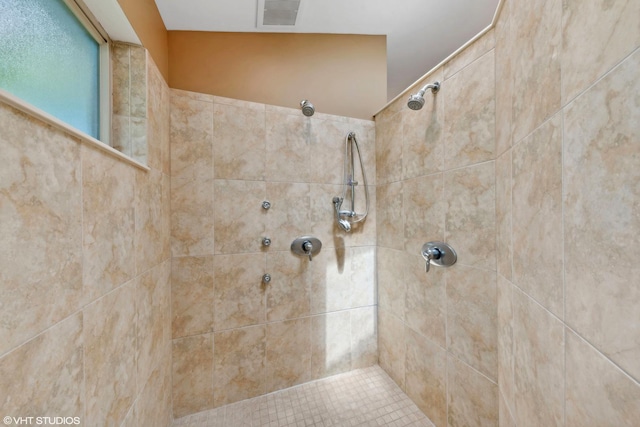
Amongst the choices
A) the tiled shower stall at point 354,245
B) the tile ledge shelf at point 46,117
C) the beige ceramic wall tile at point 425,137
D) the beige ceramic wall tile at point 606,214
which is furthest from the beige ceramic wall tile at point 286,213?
the beige ceramic wall tile at point 606,214

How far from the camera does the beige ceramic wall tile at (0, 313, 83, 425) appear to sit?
1.28 feet

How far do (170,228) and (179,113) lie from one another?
2.11 feet

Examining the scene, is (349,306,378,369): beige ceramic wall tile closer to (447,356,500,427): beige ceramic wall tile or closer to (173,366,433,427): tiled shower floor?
(173,366,433,427): tiled shower floor

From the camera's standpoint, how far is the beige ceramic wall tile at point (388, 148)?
1.48m

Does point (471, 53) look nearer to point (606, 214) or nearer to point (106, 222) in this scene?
point (606, 214)

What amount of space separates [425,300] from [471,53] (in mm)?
1236

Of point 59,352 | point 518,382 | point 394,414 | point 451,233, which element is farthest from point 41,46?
point 394,414

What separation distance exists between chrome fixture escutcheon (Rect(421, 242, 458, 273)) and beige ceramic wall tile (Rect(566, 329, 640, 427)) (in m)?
0.65

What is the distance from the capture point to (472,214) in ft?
3.38

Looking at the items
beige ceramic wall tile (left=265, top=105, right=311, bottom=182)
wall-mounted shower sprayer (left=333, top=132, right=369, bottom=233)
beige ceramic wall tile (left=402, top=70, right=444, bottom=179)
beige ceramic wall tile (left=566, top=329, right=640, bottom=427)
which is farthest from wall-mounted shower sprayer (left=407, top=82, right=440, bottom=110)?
beige ceramic wall tile (left=566, top=329, right=640, bottom=427)

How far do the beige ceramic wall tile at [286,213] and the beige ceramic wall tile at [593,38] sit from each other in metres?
1.22

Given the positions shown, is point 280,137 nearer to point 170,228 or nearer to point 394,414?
point 170,228

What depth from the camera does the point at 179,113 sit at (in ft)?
4.21

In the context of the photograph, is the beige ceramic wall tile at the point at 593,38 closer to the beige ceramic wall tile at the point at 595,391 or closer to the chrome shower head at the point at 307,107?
the beige ceramic wall tile at the point at 595,391
